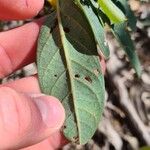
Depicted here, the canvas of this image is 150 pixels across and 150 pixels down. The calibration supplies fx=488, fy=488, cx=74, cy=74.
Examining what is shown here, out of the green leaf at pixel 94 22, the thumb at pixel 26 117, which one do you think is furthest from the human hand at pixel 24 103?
the green leaf at pixel 94 22

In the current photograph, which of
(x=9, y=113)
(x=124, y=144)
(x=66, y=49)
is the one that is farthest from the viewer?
(x=124, y=144)

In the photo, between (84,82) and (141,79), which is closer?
(84,82)

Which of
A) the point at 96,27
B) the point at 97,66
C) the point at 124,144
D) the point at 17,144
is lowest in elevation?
the point at 124,144

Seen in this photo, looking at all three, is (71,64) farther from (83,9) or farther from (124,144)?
(124,144)

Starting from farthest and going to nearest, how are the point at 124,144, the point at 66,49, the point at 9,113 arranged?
the point at 124,144 → the point at 66,49 → the point at 9,113

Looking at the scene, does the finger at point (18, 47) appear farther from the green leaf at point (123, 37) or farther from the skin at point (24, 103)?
the green leaf at point (123, 37)

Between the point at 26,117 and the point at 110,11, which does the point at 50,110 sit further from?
the point at 110,11

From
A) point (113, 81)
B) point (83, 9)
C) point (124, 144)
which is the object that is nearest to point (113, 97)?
point (113, 81)
